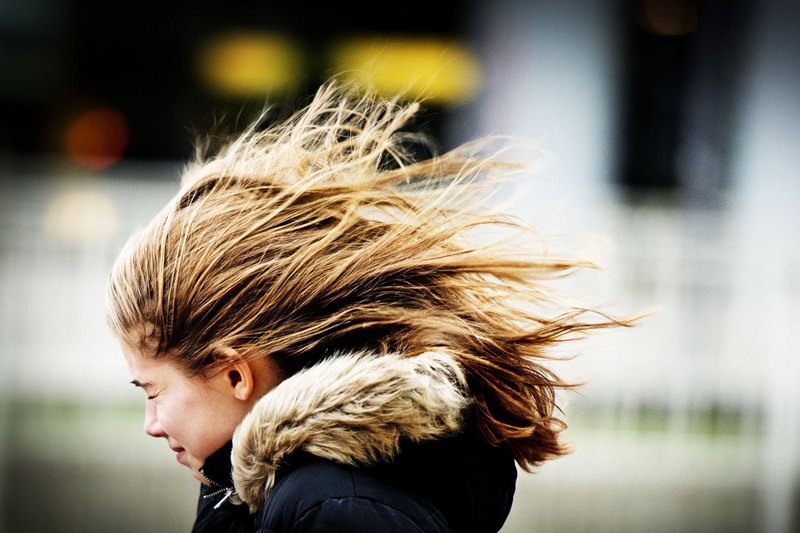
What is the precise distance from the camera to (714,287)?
15.9 ft

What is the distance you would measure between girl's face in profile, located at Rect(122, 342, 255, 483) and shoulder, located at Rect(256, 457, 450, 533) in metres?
0.19

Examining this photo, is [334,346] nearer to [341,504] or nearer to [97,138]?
[341,504]

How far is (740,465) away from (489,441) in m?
3.77

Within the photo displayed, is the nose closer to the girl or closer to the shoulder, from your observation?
the girl

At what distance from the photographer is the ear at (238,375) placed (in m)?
1.38

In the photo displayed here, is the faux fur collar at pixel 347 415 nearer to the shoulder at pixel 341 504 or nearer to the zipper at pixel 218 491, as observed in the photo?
the shoulder at pixel 341 504

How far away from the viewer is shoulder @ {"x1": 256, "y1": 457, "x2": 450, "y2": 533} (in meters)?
1.16

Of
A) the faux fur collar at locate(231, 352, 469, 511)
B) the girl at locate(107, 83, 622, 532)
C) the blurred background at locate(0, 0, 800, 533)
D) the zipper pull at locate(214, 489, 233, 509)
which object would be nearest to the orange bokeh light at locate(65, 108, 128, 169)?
the blurred background at locate(0, 0, 800, 533)

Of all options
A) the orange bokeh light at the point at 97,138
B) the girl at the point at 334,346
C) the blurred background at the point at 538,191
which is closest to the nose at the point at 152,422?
the girl at the point at 334,346

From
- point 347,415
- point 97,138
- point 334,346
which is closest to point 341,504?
point 347,415

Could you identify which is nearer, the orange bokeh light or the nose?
the nose

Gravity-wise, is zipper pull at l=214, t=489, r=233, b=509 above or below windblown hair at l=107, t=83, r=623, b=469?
below

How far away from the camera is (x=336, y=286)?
1387 mm

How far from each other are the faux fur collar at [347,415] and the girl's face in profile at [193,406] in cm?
12
